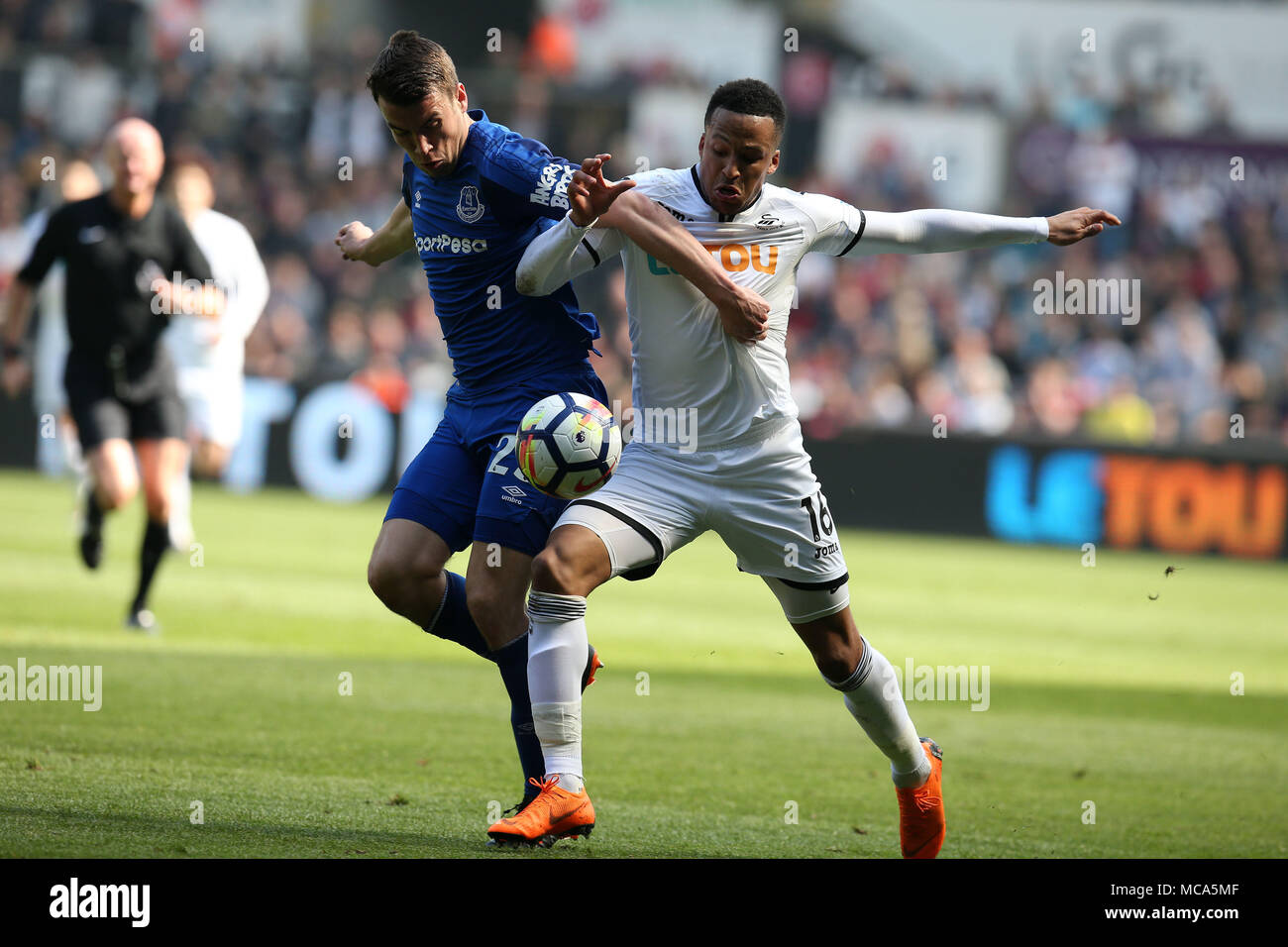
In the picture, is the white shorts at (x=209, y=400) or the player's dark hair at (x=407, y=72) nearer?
→ the player's dark hair at (x=407, y=72)

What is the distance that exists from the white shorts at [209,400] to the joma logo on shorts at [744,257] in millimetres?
7093

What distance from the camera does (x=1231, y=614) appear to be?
44.3 feet

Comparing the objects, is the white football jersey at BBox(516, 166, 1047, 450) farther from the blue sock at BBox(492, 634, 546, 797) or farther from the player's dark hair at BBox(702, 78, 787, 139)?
the blue sock at BBox(492, 634, 546, 797)

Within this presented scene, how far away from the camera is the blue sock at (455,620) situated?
584 centimetres

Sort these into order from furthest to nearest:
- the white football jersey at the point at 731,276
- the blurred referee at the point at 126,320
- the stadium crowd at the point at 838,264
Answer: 1. the stadium crowd at the point at 838,264
2. the blurred referee at the point at 126,320
3. the white football jersey at the point at 731,276

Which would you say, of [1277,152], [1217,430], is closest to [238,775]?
[1217,430]

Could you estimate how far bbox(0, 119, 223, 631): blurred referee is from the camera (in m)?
9.62

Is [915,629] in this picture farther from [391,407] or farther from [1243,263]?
[1243,263]

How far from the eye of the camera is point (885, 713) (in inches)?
220

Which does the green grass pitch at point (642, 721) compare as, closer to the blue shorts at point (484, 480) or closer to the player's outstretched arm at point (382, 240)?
the blue shorts at point (484, 480)

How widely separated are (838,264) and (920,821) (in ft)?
54.0

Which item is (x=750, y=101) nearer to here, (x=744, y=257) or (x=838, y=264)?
(x=744, y=257)

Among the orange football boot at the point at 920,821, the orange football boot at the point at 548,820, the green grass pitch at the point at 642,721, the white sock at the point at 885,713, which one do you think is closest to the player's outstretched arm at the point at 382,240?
the green grass pitch at the point at 642,721

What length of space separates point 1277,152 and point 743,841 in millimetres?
19872
